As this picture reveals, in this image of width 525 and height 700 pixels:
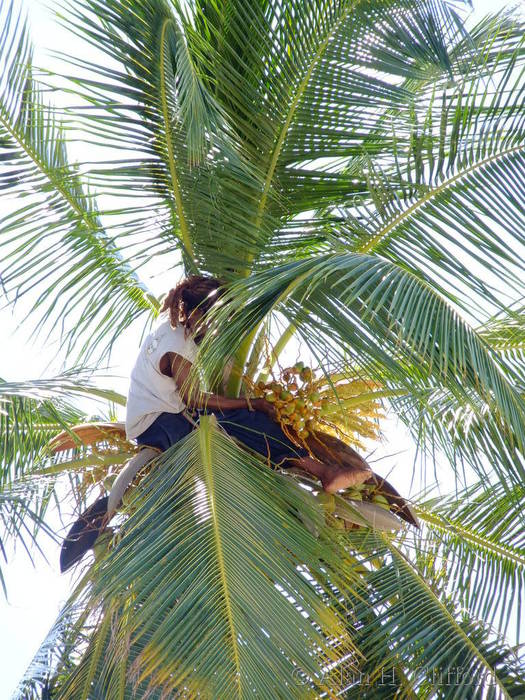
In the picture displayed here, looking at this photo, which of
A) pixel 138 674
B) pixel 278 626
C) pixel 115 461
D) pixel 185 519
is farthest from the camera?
pixel 115 461

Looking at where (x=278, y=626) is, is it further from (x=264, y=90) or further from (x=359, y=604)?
(x=264, y=90)

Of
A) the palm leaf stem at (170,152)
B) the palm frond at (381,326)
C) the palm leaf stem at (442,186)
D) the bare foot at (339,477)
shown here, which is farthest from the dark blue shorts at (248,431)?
the palm leaf stem at (442,186)

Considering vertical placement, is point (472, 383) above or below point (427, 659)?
above

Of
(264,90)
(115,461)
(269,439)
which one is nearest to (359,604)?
(269,439)

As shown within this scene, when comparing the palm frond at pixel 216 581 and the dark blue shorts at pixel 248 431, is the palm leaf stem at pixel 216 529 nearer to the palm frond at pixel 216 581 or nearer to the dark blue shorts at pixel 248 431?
the palm frond at pixel 216 581

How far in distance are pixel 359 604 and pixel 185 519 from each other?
122 cm

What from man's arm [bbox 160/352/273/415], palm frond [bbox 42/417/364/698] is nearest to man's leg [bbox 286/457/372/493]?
palm frond [bbox 42/417/364/698]

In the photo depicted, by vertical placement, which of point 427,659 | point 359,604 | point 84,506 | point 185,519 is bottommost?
point 427,659

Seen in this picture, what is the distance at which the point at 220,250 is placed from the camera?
560cm

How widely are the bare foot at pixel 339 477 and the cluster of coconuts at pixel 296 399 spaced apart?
0.24 m

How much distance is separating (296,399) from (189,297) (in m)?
0.73

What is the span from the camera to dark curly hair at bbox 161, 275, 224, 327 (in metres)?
5.20

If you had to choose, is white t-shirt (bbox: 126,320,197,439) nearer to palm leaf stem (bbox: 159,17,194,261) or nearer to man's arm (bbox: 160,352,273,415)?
man's arm (bbox: 160,352,273,415)

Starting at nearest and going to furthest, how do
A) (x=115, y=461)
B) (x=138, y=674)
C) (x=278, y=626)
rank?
(x=278, y=626) → (x=138, y=674) → (x=115, y=461)
